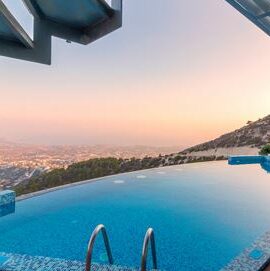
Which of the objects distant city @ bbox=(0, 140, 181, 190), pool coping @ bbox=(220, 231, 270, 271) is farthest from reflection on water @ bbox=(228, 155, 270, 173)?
pool coping @ bbox=(220, 231, 270, 271)

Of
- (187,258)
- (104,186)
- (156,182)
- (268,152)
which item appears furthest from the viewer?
(268,152)

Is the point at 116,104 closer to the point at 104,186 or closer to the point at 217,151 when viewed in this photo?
the point at 217,151

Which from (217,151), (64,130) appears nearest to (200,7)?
(217,151)

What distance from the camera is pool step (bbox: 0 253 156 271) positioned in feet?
8.59

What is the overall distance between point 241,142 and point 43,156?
880cm

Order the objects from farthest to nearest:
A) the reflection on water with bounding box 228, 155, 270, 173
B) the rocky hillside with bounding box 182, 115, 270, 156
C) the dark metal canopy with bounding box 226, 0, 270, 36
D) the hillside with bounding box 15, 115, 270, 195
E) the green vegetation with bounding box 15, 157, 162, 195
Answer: the rocky hillside with bounding box 182, 115, 270, 156
the reflection on water with bounding box 228, 155, 270, 173
the hillside with bounding box 15, 115, 270, 195
the green vegetation with bounding box 15, 157, 162, 195
the dark metal canopy with bounding box 226, 0, 270, 36

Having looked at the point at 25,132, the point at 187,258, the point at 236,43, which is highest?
the point at 236,43

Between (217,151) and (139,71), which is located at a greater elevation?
(139,71)

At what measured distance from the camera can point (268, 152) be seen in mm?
11117

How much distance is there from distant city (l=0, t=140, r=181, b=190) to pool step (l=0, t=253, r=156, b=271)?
3605mm

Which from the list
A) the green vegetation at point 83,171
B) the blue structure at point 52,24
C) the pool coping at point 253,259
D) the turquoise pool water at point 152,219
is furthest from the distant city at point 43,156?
the pool coping at point 253,259

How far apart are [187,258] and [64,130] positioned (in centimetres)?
1193

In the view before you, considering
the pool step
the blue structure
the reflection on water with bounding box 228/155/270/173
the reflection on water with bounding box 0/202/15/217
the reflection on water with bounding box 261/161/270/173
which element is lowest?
the pool step

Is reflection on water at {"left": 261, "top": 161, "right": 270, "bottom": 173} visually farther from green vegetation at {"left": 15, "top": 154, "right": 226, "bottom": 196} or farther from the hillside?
green vegetation at {"left": 15, "top": 154, "right": 226, "bottom": 196}
